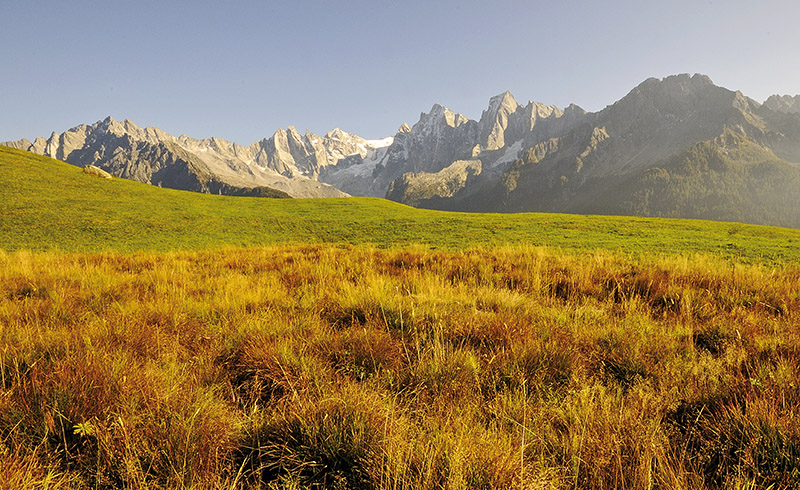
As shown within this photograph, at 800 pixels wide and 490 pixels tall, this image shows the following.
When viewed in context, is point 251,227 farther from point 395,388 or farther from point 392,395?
point 392,395

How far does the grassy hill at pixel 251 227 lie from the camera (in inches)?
703

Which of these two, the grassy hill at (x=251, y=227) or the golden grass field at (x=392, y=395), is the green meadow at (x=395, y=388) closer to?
the golden grass field at (x=392, y=395)

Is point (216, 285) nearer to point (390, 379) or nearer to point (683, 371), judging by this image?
point (390, 379)

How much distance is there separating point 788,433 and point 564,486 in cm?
139

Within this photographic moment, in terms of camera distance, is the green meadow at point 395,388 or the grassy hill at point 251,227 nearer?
the green meadow at point 395,388

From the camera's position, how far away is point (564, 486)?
5.71 feet

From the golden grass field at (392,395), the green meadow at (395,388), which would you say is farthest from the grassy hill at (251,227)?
the golden grass field at (392,395)

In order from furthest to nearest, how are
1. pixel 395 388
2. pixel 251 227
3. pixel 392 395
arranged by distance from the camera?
pixel 251 227, pixel 395 388, pixel 392 395

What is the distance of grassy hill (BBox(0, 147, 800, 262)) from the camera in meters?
17.8

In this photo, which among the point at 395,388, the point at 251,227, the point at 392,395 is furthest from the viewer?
the point at 251,227

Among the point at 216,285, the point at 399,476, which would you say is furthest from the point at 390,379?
the point at 216,285

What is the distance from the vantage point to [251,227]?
2792 cm

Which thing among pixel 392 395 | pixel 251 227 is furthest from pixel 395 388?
pixel 251 227

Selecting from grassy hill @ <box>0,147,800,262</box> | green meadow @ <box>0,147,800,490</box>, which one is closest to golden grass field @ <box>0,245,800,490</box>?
green meadow @ <box>0,147,800,490</box>
